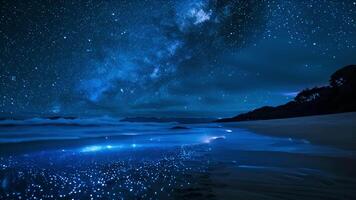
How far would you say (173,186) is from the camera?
322cm

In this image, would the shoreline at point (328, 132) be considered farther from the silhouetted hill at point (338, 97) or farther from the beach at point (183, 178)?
the silhouetted hill at point (338, 97)

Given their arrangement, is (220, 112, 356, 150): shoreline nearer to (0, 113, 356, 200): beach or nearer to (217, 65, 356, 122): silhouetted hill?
(0, 113, 356, 200): beach

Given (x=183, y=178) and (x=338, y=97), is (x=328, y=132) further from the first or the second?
(x=338, y=97)

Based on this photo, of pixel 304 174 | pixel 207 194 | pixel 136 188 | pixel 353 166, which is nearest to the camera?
pixel 207 194

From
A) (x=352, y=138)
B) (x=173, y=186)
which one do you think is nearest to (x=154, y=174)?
(x=173, y=186)

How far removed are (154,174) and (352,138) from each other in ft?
19.9

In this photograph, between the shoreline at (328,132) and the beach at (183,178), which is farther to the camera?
the shoreline at (328,132)

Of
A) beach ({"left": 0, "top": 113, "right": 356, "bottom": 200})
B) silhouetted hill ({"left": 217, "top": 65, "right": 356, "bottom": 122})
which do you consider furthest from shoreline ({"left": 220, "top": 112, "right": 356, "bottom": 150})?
silhouetted hill ({"left": 217, "top": 65, "right": 356, "bottom": 122})

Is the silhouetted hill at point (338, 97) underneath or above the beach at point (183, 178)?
above

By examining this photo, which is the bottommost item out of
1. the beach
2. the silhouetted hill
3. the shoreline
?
the beach

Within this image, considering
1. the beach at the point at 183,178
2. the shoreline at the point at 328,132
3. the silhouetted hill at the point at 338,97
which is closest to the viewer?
the beach at the point at 183,178

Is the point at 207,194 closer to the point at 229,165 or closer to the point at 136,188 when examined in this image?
the point at 136,188

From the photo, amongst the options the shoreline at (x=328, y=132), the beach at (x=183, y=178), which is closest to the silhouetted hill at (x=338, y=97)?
the shoreline at (x=328, y=132)

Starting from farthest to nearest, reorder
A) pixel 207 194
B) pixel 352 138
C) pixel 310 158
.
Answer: pixel 352 138, pixel 310 158, pixel 207 194
